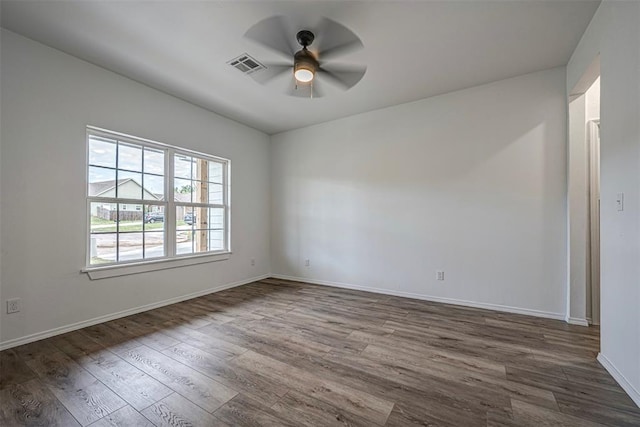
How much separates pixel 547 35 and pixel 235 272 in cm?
486

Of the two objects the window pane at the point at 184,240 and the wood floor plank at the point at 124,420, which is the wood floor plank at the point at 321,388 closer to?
the wood floor plank at the point at 124,420

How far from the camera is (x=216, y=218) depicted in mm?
4301

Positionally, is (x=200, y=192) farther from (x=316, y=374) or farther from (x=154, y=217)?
(x=316, y=374)

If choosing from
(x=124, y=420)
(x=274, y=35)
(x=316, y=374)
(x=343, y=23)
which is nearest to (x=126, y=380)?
(x=124, y=420)

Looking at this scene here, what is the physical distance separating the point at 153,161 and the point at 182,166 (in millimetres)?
407

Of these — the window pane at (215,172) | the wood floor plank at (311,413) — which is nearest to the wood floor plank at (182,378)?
the wood floor plank at (311,413)

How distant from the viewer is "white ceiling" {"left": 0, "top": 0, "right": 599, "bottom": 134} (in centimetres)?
204

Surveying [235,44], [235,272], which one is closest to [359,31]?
[235,44]

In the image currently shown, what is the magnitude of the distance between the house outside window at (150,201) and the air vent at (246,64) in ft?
5.04

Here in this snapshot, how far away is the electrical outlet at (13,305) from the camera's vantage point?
2.27m

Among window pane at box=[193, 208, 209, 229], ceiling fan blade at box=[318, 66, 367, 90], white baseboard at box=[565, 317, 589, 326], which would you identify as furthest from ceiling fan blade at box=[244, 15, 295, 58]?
white baseboard at box=[565, 317, 589, 326]

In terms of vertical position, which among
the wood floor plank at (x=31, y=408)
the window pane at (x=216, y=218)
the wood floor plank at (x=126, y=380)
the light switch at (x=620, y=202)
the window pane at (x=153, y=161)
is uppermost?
the window pane at (x=153, y=161)

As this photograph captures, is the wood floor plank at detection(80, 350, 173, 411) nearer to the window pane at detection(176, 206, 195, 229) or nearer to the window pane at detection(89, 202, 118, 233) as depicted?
the window pane at detection(89, 202, 118, 233)

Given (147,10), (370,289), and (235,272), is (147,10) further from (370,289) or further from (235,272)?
(370,289)
